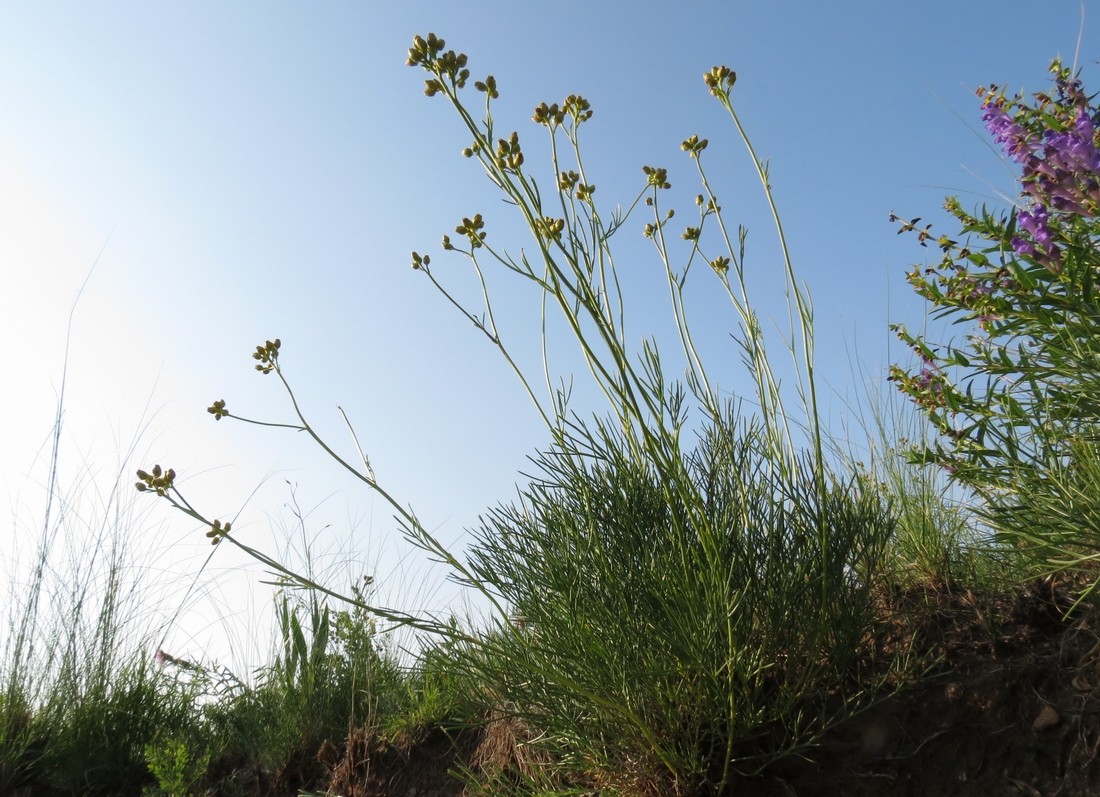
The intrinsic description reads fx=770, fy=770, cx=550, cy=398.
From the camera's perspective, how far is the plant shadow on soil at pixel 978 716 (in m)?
1.53

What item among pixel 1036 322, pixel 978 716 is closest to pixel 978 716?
pixel 978 716

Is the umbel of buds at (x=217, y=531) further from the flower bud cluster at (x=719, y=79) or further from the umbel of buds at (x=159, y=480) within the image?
the flower bud cluster at (x=719, y=79)

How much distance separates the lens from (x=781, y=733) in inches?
67.1

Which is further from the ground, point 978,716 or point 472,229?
point 472,229

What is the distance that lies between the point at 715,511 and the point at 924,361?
0.94m

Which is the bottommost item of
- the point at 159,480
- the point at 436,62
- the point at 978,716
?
the point at 978,716

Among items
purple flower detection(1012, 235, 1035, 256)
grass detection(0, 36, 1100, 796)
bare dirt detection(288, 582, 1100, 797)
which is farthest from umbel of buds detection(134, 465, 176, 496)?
purple flower detection(1012, 235, 1035, 256)

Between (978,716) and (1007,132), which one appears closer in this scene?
(978,716)

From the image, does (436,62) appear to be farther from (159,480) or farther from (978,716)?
(978,716)

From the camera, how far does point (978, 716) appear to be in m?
1.63

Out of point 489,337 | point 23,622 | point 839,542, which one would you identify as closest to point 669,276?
point 489,337

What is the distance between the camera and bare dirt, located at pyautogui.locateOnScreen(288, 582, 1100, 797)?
153 cm

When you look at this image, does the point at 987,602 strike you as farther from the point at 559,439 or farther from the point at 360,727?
the point at 360,727

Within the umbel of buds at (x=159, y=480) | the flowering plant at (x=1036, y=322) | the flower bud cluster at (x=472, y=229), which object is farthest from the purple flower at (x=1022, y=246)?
the umbel of buds at (x=159, y=480)
